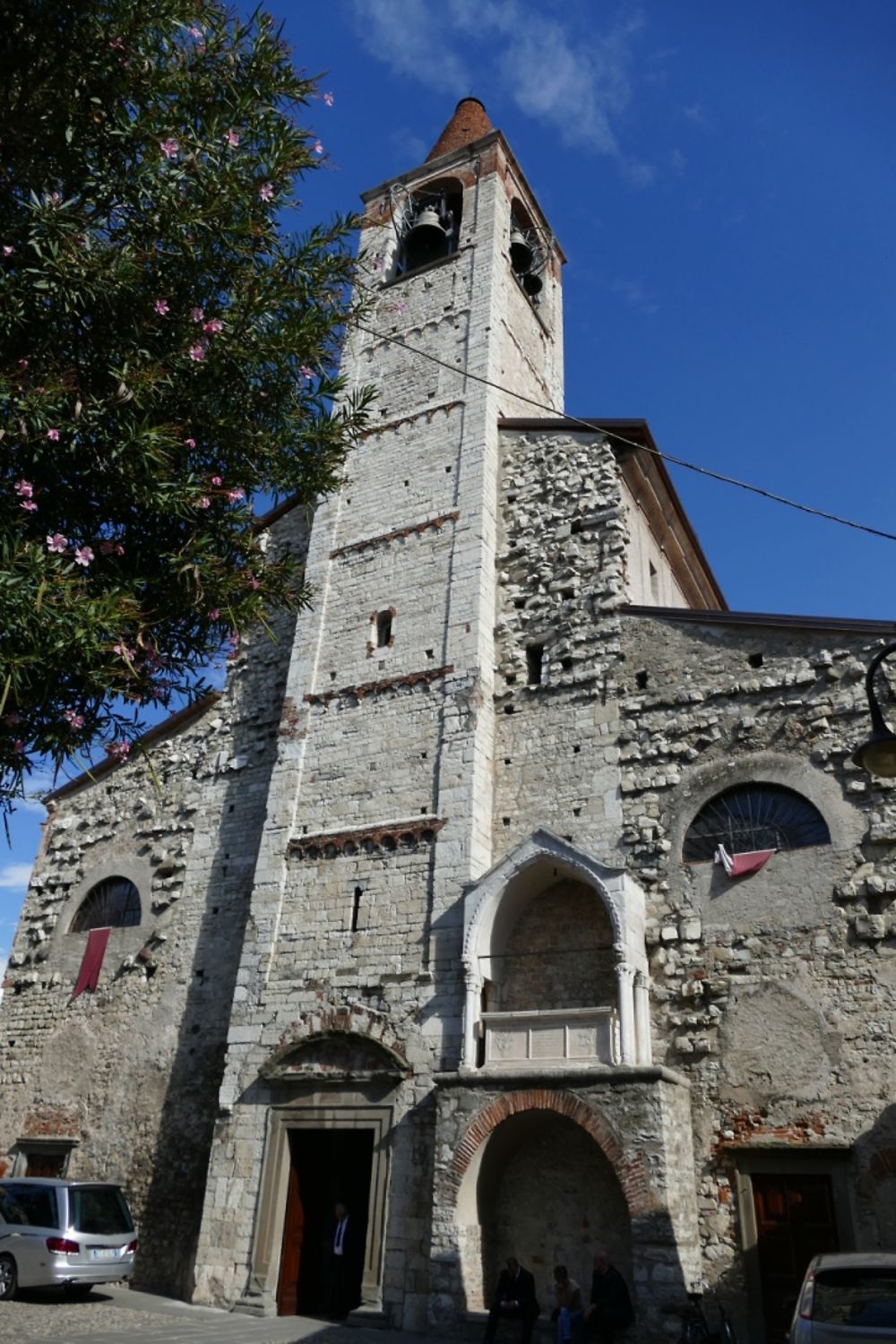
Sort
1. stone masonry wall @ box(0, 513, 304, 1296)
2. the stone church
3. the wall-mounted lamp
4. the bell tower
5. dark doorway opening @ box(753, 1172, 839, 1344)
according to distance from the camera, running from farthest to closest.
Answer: stone masonry wall @ box(0, 513, 304, 1296) → the bell tower → the stone church → dark doorway opening @ box(753, 1172, 839, 1344) → the wall-mounted lamp

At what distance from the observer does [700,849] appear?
11.7 metres

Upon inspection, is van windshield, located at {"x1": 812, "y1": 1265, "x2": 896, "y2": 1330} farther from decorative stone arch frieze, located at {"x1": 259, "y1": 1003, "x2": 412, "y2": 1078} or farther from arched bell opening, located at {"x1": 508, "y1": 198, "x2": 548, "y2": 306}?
arched bell opening, located at {"x1": 508, "y1": 198, "x2": 548, "y2": 306}

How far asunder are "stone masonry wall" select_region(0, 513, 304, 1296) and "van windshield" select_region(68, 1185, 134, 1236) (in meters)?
1.22

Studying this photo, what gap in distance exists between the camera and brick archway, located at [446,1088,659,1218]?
958 centimetres

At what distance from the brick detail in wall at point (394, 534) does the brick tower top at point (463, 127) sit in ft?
34.6

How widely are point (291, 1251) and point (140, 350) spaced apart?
33.1 ft

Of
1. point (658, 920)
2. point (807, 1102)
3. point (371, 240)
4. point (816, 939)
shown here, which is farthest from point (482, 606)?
point (371, 240)

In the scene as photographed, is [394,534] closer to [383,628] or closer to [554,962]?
[383,628]

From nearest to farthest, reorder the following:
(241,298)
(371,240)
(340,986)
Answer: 1. (241,298)
2. (340,986)
3. (371,240)

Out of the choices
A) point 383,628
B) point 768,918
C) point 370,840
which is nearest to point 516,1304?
point 768,918

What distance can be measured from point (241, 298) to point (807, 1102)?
9.27 metres

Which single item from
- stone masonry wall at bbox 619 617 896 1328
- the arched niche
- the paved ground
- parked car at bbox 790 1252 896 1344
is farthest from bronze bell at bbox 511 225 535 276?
parked car at bbox 790 1252 896 1344

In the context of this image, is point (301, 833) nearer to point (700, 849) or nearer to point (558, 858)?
point (558, 858)

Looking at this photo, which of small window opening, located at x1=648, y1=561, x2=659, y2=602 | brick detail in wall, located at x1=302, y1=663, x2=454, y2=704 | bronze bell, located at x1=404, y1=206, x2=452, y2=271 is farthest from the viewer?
bronze bell, located at x1=404, y1=206, x2=452, y2=271
